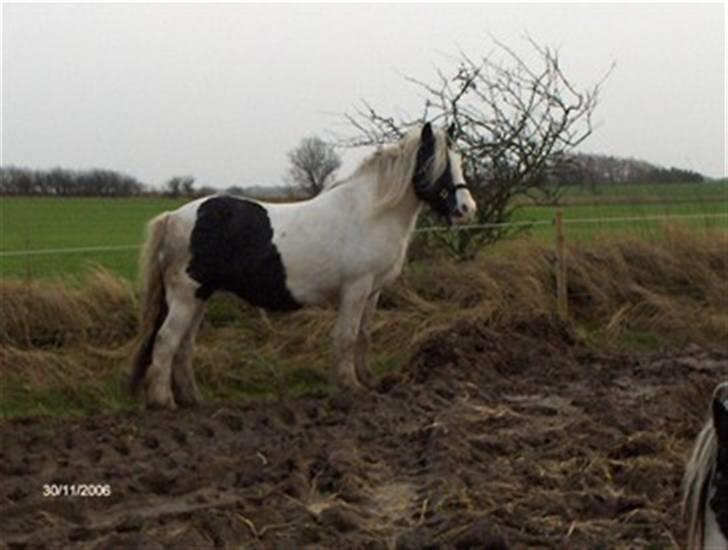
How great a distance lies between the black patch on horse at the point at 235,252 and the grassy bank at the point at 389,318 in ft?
2.99

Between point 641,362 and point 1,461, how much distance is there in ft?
15.7

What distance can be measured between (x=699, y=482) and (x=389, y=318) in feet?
→ 20.9

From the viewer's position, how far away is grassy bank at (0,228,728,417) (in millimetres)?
6664

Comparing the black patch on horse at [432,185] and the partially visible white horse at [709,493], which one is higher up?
the black patch on horse at [432,185]

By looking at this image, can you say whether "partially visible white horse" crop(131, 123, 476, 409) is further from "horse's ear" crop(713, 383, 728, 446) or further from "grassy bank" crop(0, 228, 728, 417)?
"horse's ear" crop(713, 383, 728, 446)

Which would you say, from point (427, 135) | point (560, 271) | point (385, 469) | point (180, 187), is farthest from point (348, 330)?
point (180, 187)

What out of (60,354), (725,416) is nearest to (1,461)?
(60,354)

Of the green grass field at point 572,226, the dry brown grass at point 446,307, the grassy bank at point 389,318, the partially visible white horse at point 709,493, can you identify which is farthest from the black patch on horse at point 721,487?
the green grass field at point 572,226

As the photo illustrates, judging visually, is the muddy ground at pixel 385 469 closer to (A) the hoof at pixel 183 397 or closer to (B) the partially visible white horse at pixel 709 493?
(A) the hoof at pixel 183 397

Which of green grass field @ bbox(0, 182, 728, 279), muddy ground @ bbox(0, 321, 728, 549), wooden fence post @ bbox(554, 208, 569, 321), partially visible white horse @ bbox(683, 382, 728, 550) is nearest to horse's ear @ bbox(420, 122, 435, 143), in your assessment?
muddy ground @ bbox(0, 321, 728, 549)

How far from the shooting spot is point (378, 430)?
5.08 m

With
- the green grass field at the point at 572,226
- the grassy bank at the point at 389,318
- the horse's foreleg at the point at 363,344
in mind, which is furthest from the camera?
the green grass field at the point at 572,226

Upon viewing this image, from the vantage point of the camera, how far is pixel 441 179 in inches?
242

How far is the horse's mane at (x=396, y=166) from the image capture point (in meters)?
6.14
